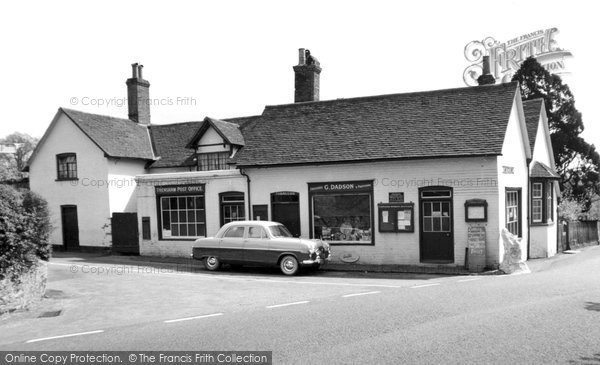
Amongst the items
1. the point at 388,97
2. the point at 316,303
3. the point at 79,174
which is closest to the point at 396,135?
the point at 388,97

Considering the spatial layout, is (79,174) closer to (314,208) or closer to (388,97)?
(314,208)

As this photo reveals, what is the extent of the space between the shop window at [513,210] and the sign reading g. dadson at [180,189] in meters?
11.5

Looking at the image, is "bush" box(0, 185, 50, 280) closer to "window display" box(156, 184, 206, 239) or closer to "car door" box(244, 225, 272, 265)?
"car door" box(244, 225, 272, 265)

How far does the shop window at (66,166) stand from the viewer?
24.7 metres

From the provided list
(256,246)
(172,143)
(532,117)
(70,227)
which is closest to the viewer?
(256,246)

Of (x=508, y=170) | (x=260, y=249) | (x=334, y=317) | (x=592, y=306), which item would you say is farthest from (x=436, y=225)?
(x=334, y=317)

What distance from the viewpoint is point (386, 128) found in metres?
18.8

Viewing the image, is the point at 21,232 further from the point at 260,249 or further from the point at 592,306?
the point at 592,306

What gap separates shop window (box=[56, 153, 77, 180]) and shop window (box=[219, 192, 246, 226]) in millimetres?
9206

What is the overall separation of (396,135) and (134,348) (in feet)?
42.5

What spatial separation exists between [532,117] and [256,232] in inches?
519

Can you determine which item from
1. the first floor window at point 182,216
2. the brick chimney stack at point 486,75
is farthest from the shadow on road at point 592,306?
the first floor window at point 182,216

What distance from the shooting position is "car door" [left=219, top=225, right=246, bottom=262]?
53.8 feet

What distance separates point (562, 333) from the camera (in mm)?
7375
